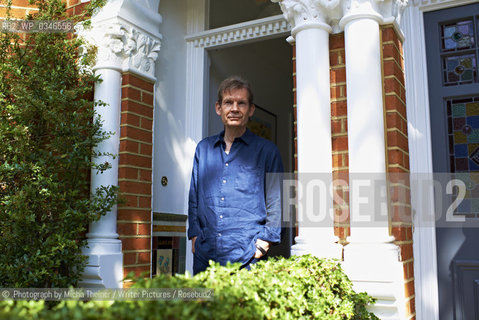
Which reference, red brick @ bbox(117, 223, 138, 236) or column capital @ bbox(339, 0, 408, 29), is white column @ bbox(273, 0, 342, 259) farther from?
red brick @ bbox(117, 223, 138, 236)

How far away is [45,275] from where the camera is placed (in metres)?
2.83

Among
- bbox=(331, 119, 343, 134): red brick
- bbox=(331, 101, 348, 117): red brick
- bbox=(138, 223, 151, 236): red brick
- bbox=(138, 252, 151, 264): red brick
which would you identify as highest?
bbox=(331, 101, 348, 117): red brick

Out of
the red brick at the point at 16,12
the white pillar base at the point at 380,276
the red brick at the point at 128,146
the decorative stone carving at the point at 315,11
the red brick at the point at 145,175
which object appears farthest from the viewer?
the red brick at the point at 16,12

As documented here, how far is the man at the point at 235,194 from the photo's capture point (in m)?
A: 2.50

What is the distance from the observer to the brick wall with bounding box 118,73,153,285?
3162mm

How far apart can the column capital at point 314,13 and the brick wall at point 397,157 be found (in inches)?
12.0

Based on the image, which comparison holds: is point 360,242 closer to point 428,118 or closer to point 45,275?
point 428,118

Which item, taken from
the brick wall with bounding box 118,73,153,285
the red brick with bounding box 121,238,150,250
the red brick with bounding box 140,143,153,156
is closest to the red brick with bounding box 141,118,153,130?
the brick wall with bounding box 118,73,153,285

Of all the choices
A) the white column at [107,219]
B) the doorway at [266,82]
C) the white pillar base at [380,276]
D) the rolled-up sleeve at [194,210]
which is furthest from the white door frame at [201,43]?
the white pillar base at [380,276]

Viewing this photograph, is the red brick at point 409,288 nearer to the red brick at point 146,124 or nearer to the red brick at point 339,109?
the red brick at point 339,109

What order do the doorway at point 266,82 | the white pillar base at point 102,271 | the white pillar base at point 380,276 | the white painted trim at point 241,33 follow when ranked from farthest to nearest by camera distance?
the doorway at point 266,82, the white painted trim at point 241,33, the white pillar base at point 102,271, the white pillar base at point 380,276

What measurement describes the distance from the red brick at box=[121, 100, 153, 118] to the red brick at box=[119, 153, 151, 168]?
324 mm

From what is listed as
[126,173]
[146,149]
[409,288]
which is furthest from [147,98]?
[409,288]

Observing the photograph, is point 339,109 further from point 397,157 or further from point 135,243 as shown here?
point 135,243
